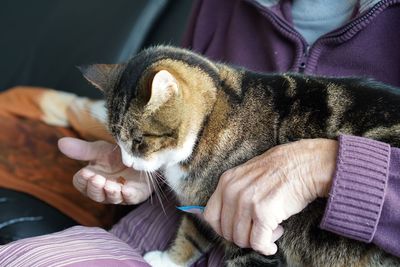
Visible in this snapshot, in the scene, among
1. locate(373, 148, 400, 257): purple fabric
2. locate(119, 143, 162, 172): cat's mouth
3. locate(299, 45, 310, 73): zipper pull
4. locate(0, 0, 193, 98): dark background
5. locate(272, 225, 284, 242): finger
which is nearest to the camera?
locate(373, 148, 400, 257): purple fabric

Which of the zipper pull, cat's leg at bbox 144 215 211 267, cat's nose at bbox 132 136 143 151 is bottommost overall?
cat's leg at bbox 144 215 211 267

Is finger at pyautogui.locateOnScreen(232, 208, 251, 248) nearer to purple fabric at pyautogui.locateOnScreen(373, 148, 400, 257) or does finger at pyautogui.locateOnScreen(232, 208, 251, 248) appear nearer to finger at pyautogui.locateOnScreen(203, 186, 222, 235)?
finger at pyautogui.locateOnScreen(203, 186, 222, 235)

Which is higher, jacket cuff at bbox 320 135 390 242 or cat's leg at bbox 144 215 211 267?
jacket cuff at bbox 320 135 390 242

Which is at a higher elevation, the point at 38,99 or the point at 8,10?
the point at 8,10

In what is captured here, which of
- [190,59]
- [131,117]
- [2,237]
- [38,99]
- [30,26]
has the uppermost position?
[190,59]

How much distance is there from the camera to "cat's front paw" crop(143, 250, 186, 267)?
1.00 meters

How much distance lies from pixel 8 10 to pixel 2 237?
1388 mm

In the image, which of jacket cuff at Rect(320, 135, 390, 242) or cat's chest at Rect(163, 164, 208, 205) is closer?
jacket cuff at Rect(320, 135, 390, 242)

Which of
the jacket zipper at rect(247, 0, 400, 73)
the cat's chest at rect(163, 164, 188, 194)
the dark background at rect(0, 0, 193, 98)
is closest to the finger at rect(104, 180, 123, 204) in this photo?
the cat's chest at rect(163, 164, 188, 194)

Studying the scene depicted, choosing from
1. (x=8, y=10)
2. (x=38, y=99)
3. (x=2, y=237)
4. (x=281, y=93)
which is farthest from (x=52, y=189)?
(x=8, y=10)

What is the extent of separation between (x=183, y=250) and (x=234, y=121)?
11.6 inches

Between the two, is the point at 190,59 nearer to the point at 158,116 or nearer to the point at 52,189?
the point at 158,116

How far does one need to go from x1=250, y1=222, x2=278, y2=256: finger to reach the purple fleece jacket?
9cm

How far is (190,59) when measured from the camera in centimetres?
96
